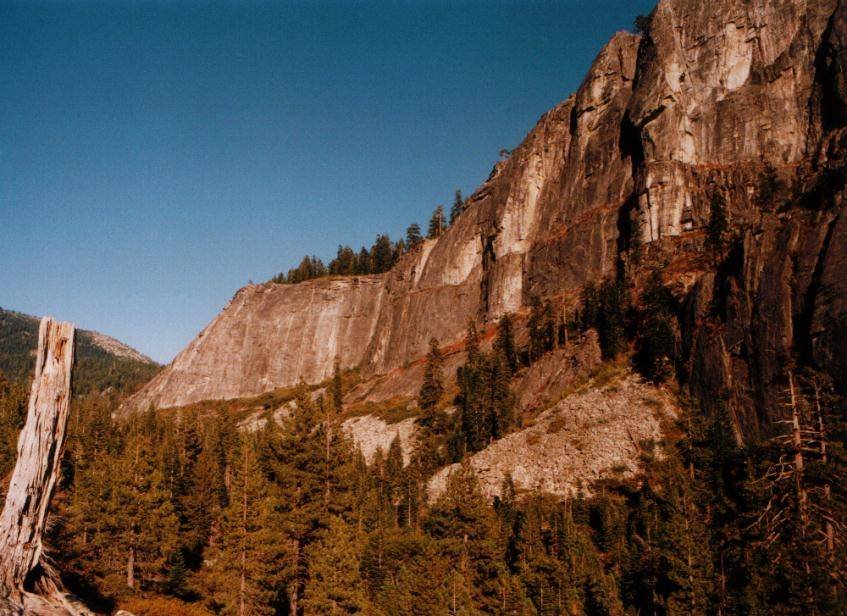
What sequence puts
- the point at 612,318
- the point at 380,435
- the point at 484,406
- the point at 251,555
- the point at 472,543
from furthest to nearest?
the point at 380,435 → the point at 612,318 → the point at 484,406 → the point at 472,543 → the point at 251,555

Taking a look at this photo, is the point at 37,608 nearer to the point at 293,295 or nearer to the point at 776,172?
the point at 776,172

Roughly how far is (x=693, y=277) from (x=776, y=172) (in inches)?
839

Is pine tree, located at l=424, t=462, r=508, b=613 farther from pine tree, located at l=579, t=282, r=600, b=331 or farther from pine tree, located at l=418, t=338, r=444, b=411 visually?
pine tree, located at l=579, t=282, r=600, b=331

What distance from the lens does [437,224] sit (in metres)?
139

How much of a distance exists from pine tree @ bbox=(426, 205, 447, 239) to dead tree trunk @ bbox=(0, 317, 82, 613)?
126897 mm

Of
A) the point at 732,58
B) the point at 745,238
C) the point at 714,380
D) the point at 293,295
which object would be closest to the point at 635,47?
the point at 732,58

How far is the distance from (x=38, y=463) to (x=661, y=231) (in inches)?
3268

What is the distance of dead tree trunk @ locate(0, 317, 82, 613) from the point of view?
11.2 metres

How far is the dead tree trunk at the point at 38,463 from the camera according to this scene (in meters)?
11.2

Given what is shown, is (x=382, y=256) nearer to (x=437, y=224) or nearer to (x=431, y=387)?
(x=437, y=224)

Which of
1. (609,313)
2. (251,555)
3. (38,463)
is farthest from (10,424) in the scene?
(609,313)

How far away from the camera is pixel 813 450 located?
13781mm

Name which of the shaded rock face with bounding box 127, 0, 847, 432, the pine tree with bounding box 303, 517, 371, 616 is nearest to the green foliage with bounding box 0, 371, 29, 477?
the pine tree with bounding box 303, 517, 371, 616

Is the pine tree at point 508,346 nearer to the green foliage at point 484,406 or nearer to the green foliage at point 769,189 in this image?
the green foliage at point 484,406
